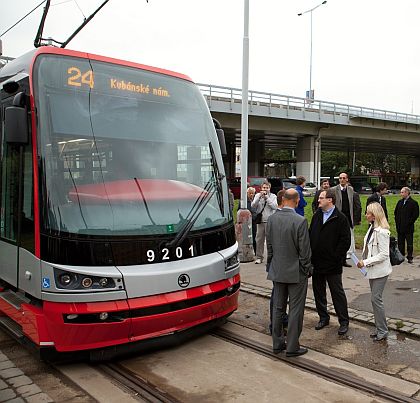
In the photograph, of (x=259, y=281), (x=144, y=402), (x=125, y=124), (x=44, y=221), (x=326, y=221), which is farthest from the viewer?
(x=259, y=281)

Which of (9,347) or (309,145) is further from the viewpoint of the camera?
(309,145)

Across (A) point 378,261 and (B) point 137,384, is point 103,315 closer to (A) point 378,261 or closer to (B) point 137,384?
(B) point 137,384

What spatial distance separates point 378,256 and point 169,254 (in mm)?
2386

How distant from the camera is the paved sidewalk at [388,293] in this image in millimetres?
6066

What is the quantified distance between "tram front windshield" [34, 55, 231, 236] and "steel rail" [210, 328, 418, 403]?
1.40 metres

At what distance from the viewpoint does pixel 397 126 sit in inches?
1810

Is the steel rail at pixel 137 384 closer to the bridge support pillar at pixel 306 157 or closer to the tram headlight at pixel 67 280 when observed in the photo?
the tram headlight at pixel 67 280

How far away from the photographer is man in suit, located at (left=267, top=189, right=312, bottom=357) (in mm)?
4840

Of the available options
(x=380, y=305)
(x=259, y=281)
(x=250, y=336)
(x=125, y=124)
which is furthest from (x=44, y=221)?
(x=259, y=281)

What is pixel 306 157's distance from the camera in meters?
44.0

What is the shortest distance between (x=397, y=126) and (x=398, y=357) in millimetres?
45277

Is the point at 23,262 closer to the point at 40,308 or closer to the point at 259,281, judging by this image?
the point at 40,308

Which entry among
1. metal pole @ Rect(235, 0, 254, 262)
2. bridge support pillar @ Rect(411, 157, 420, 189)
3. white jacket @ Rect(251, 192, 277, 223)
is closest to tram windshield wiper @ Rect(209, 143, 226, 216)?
white jacket @ Rect(251, 192, 277, 223)

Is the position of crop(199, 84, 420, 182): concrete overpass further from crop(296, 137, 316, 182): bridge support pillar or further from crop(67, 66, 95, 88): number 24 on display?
crop(67, 66, 95, 88): number 24 on display
